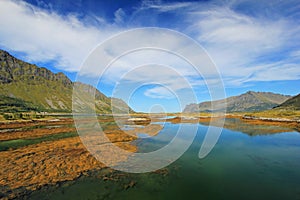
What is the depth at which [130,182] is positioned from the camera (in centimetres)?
1338

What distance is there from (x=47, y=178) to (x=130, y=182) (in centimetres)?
679

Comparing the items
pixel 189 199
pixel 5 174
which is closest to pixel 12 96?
pixel 5 174

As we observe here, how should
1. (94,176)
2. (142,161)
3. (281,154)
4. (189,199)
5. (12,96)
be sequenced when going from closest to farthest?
(189,199) < (94,176) < (142,161) < (281,154) < (12,96)

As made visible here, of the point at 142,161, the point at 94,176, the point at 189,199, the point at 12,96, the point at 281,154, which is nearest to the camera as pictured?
the point at 189,199

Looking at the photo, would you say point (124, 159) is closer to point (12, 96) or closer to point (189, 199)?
point (189, 199)

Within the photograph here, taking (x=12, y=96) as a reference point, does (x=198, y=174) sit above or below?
below

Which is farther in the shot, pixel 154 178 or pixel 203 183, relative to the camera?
pixel 154 178

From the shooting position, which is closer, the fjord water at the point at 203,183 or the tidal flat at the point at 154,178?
the fjord water at the point at 203,183

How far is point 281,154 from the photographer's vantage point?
854 inches

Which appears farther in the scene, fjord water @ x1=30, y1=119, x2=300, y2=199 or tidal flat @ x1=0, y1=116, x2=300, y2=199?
tidal flat @ x1=0, y1=116, x2=300, y2=199

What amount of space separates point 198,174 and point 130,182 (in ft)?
19.5

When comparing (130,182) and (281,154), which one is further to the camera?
(281,154)

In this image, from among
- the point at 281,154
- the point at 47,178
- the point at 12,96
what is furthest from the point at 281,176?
the point at 12,96

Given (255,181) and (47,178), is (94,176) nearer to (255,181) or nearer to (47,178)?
(47,178)
